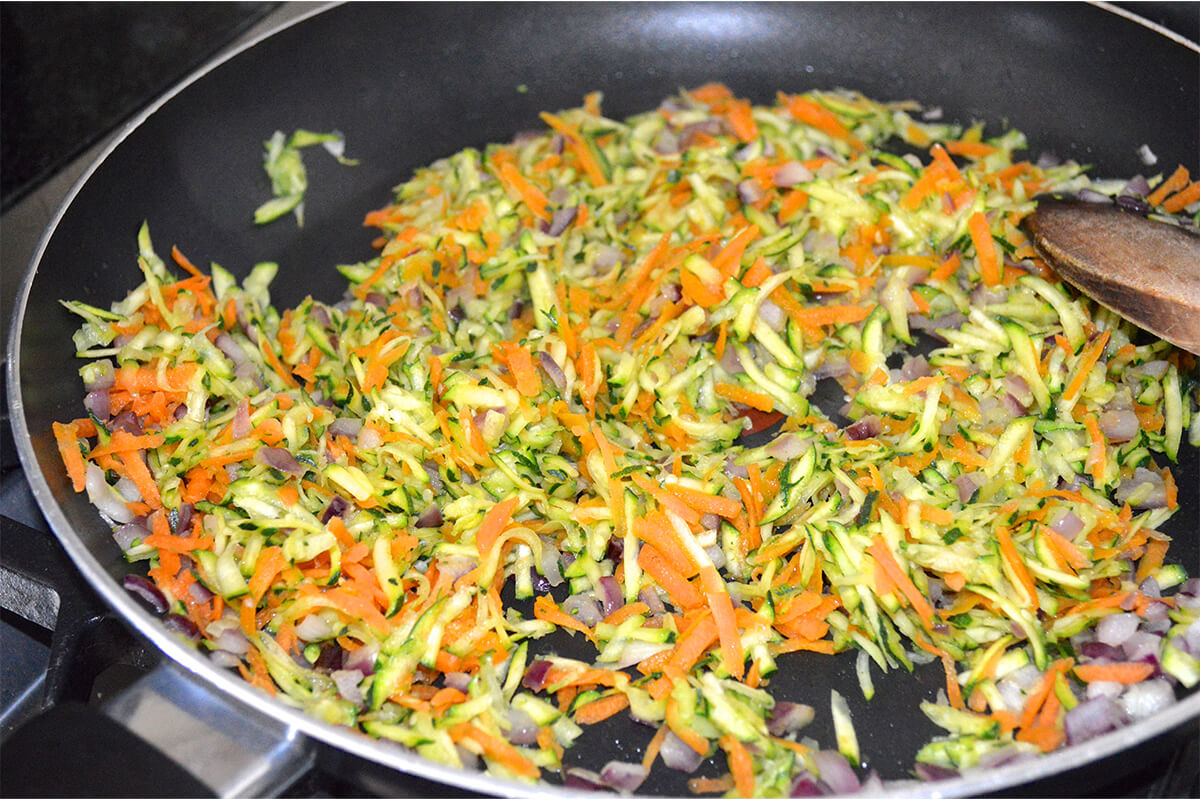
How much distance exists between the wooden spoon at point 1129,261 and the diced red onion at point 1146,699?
2.40 feet

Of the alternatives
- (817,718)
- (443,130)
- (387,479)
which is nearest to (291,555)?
(387,479)

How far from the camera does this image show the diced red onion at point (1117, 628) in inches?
77.4

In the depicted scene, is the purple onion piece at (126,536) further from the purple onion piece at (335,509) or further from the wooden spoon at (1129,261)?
the wooden spoon at (1129,261)

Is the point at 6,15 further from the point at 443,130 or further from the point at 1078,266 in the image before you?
the point at 1078,266

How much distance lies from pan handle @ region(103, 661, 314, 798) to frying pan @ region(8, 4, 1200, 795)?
0.05 meters

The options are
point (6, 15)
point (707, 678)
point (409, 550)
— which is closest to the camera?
point (707, 678)

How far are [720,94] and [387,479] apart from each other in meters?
1.69

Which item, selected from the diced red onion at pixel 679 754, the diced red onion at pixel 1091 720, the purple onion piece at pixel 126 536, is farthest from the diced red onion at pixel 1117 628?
the purple onion piece at pixel 126 536

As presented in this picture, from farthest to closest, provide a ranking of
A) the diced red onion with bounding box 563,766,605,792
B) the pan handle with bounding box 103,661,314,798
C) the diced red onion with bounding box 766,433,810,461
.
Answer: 1. the diced red onion with bounding box 766,433,810,461
2. the diced red onion with bounding box 563,766,605,792
3. the pan handle with bounding box 103,661,314,798

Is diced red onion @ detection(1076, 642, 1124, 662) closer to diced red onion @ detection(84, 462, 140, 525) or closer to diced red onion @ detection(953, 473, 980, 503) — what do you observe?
diced red onion @ detection(953, 473, 980, 503)

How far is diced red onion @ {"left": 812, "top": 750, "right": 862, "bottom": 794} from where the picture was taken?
178 cm

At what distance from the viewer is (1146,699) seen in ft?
6.14

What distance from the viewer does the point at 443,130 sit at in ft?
10.3

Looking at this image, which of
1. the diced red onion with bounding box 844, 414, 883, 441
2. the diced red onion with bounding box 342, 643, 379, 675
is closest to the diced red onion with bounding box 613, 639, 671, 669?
the diced red onion with bounding box 342, 643, 379, 675
